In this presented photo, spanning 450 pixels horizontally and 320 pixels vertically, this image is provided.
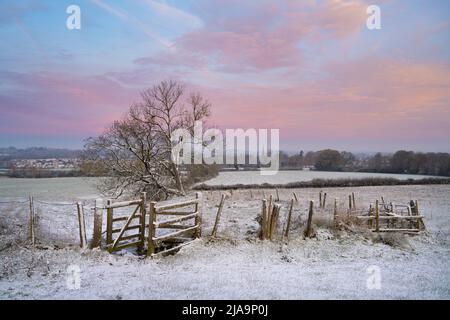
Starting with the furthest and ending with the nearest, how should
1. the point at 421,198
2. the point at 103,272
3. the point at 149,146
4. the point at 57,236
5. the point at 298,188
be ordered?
the point at 298,188, the point at 421,198, the point at 149,146, the point at 57,236, the point at 103,272

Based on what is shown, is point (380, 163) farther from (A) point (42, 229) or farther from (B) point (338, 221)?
(A) point (42, 229)

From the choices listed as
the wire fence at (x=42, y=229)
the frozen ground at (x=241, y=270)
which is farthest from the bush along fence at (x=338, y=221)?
the wire fence at (x=42, y=229)

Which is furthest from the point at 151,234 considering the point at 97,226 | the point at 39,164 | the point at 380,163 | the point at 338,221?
the point at 380,163

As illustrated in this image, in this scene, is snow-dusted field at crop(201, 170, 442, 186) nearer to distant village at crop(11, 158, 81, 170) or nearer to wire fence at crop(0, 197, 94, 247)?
wire fence at crop(0, 197, 94, 247)

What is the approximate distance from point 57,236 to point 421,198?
37.4m

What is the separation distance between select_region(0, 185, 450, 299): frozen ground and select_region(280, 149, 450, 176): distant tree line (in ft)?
203

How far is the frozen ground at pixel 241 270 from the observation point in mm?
8227

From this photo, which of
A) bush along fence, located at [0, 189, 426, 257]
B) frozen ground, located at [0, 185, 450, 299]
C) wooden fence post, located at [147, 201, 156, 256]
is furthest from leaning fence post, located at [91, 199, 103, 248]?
wooden fence post, located at [147, 201, 156, 256]

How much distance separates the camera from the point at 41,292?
319 inches

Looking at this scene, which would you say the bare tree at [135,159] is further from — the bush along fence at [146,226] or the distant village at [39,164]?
the distant village at [39,164]

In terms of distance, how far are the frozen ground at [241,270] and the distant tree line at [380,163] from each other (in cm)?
6180
